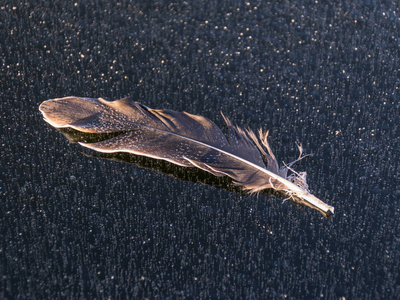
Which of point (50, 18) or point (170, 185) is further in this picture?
point (50, 18)

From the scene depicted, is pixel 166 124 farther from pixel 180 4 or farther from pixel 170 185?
pixel 180 4

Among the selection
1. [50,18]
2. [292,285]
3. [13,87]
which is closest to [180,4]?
[50,18]

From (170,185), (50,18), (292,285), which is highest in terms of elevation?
(50,18)

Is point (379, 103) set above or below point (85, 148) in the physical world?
above
